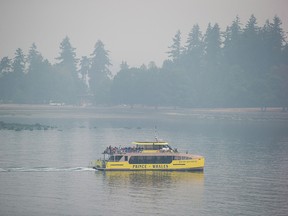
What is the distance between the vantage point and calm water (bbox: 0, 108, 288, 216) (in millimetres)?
60062

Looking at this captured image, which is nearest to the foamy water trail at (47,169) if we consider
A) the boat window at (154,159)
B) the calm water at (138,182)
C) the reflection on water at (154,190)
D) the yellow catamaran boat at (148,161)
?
the calm water at (138,182)

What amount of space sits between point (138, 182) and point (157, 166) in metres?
7.80

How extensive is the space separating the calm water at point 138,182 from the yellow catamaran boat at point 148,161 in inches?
52.9

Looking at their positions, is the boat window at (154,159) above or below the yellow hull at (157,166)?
above

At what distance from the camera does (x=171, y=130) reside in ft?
492

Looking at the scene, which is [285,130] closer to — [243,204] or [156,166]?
[156,166]

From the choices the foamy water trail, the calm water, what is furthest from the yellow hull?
the foamy water trail

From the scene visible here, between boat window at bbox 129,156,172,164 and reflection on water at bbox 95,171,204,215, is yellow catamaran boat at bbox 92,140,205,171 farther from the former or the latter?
reflection on water at bbox 95,171,204,215

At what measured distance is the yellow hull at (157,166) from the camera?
3113 inches

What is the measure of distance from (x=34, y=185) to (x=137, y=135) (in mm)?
67177

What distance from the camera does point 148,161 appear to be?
79750 millimetres

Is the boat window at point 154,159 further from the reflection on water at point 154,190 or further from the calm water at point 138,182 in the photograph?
the calm water at point 138,182

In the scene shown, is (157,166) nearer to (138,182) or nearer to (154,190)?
(138,182)

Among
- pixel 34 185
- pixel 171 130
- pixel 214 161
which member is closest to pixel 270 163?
pixel 214 161
